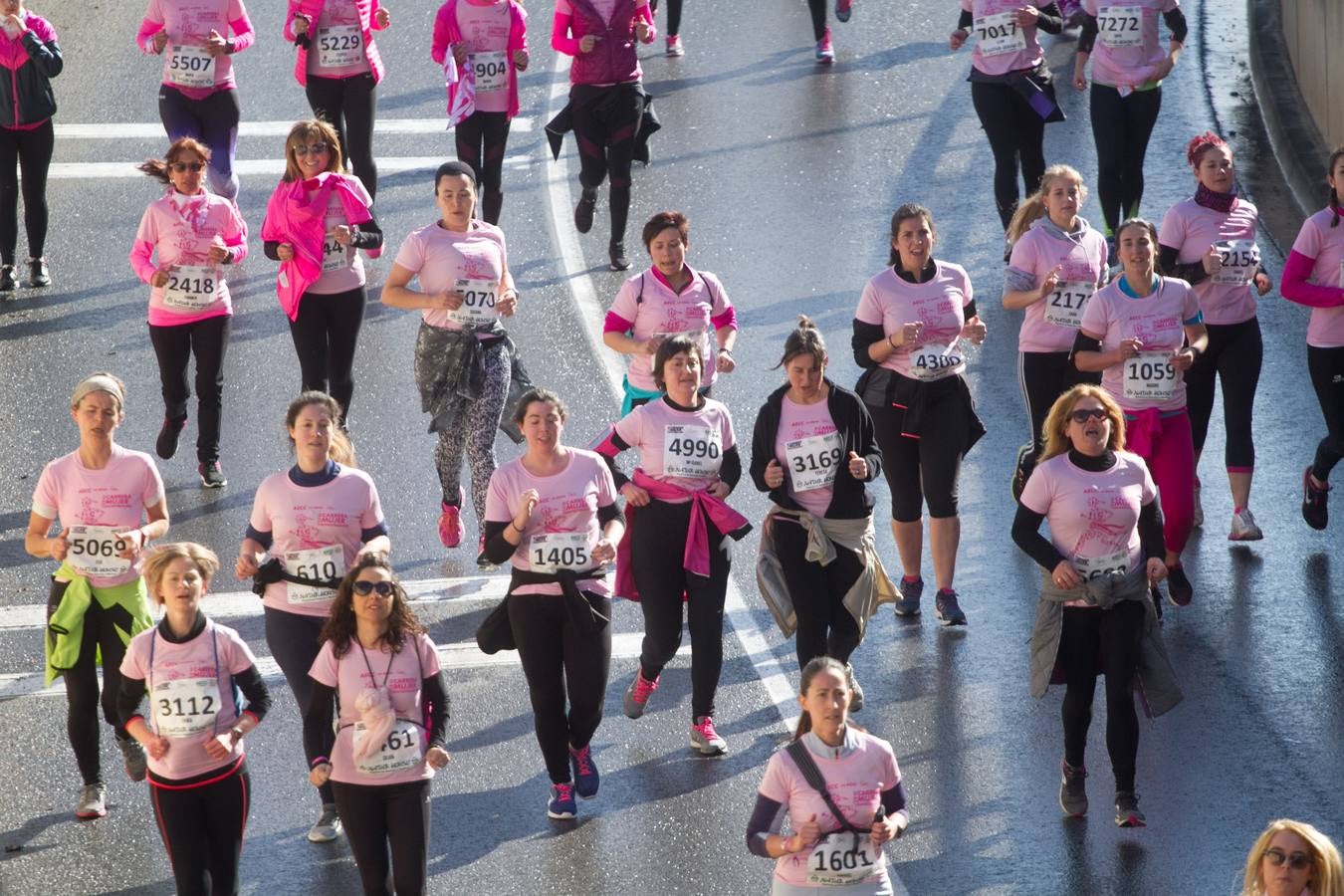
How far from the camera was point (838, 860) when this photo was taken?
7.89 meters

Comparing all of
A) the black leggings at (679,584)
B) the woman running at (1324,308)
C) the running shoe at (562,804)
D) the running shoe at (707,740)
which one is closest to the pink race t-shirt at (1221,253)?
the woman running at (1324,308)

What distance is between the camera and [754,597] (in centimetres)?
1177

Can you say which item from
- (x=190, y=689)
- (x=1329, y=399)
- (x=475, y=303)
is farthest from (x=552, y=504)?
(x=1329, y=399)

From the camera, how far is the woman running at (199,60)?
15273 millimetres

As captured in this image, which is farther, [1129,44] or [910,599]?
[1129,44]

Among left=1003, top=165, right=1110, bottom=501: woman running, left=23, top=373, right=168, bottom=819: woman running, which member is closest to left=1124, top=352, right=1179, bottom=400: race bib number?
left=1003, top=165, right=1110, bottom=501: woman running

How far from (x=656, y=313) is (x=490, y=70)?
4586mm

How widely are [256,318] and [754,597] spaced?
5.11 m

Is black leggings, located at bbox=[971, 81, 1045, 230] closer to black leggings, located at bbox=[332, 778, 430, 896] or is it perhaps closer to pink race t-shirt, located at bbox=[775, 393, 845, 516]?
pink race t-shirt, located at bbox=[775, 393, 845, 516]

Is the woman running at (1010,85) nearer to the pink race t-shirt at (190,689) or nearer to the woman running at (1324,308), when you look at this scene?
the woman running at (1324,308)

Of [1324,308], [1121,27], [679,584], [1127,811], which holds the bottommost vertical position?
[1127,811]

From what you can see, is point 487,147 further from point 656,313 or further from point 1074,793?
point 1074,793

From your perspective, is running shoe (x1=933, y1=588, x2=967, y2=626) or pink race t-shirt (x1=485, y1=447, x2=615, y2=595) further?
running shoe (x1=933, y1=588, x2=967, y2=626)

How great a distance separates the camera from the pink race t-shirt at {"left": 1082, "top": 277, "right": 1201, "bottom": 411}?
11273 mm
